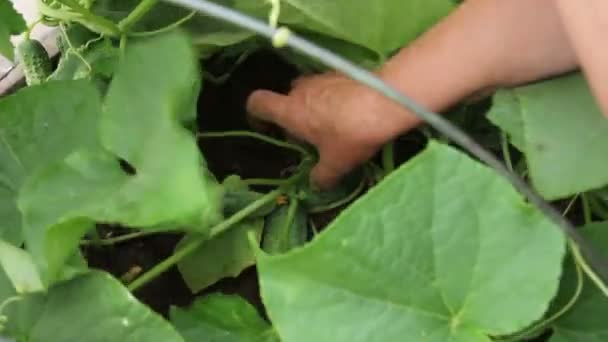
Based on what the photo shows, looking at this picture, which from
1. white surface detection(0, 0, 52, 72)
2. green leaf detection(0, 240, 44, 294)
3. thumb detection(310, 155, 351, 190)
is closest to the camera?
green leaf detection(0, 240, 44, 294)

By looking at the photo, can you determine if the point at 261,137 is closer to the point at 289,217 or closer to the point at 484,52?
the point at 289,217

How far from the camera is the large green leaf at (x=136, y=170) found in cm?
38

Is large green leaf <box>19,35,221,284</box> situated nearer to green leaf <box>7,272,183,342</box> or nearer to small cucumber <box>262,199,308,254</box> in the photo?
green leaf <box>7,272,183,342</box>

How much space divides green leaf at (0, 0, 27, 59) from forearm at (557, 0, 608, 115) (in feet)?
0.98

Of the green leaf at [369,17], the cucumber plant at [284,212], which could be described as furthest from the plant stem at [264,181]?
the green leaf at [369,17]

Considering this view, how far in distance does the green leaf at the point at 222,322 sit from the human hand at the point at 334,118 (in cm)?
10

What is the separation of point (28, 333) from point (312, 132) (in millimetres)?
203

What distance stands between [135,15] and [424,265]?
0.25 m

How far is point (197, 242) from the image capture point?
0.54 m

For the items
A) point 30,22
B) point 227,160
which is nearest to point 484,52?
point 227,160

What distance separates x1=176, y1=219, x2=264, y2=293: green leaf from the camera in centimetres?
56

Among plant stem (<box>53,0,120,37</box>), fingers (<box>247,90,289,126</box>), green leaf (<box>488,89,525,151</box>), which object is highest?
plant stem (<box>53,0,120,37</box>)

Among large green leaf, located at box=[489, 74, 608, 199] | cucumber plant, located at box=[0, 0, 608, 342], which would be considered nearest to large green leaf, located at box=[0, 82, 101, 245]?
cucumber plant, located at box=[0, 0, 608, 342]

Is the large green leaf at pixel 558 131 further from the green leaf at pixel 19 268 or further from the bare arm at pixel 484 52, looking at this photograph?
the green leaf at pixel 19 268
